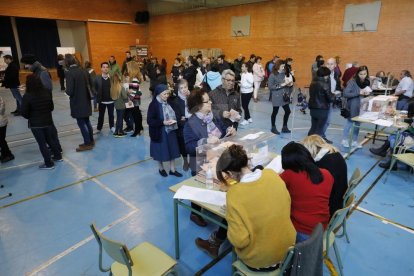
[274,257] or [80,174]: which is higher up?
[274,257]

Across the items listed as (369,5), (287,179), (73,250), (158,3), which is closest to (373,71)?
(369,5)

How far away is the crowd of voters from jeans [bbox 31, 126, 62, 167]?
0.6 inches

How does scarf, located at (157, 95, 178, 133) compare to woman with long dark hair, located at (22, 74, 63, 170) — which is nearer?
scarf, located at (157, 95, 178, 133)

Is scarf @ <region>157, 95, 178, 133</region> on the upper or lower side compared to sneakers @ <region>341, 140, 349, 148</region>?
upper

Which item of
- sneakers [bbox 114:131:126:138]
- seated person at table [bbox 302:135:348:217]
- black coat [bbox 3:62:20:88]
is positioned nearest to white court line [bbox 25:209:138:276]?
seated person at table [bbox 302:135:348:217]

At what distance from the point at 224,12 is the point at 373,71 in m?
8.64

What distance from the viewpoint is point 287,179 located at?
79.3 inches

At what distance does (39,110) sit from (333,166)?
436 centimetres

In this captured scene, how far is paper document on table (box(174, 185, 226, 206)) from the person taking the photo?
230 cm

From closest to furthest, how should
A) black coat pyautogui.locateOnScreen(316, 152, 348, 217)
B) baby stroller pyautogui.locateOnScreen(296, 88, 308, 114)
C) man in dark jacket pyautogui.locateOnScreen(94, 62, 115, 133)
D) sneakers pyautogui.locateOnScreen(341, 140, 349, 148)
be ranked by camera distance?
black coat pyautogui.locateOnScreen(316, 152, 348, 217) < sneakers pyautogui.locateOnScreen(341, 140, 349, 148) < man in dark jacket pyautogui.locateOnScreen(94, 62, 115, 133) < baby stroller pyautogui.locateOnScreen(296, 88, 308, 114)

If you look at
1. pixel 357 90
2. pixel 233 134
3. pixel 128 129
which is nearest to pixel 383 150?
pixel 357 90

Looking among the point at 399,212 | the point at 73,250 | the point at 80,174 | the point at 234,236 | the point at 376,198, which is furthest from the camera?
the point at 80,174

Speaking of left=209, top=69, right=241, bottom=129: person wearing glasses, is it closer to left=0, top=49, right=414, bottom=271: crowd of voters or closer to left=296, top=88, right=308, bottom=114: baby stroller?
left=0, top=49, right=414, bottom=271: crowd of voters

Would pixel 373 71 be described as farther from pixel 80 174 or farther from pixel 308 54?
pixel 80 174
